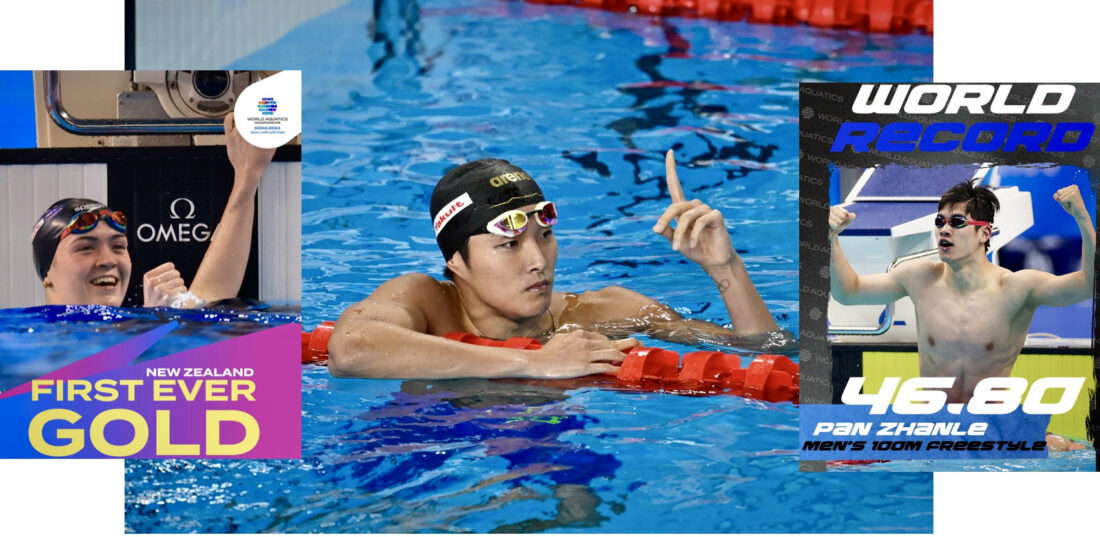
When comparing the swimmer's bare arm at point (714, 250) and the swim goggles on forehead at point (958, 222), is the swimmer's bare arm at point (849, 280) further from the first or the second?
the swimmer's bare arm at point (714, 250)

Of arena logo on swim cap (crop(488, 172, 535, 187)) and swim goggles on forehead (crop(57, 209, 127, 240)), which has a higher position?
arena logo on swim cap (crop(488, 172, 535, 187))

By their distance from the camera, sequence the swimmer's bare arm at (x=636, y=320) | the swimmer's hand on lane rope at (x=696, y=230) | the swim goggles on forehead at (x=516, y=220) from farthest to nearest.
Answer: the swimmer's bare arm at (x=636, y=320), the swim goggles on forehead at (x=516, y=220), the swimmer's hand on lane rope at (x=696, y=230)

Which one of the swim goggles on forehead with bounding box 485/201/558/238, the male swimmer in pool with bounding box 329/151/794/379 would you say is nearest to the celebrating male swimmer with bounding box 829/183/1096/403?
the male swimmer in pool with bounding box 329/151/794/379

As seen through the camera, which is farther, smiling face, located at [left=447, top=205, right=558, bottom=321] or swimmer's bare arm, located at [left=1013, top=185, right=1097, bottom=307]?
smiling face, located at [left=447, top=205, right=558, bottom=321]

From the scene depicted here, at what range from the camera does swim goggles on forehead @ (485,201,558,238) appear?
546 centimetres

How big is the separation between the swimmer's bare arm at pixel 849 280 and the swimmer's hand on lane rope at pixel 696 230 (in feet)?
1.80

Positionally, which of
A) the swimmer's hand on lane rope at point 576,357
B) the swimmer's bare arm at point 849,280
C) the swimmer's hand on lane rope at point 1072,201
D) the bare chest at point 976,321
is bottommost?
the swimmer's hand on lane rope at point 576,357

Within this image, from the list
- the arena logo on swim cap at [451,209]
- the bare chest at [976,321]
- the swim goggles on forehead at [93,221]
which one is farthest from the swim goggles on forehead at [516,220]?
the bare chest at [976,321]

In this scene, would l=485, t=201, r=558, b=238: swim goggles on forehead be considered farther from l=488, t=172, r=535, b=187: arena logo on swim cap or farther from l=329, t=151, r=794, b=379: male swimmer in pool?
l=488, t=172, r=535, b=187: arena logo on swim cap

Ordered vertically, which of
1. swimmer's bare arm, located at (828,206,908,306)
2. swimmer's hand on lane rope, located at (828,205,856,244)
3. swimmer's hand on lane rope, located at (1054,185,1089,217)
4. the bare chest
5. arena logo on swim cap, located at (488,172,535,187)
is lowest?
the bare chest

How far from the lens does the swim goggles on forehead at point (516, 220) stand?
5.46 metres

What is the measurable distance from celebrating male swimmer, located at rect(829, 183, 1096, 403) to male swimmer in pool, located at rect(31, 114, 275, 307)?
92.4 inches

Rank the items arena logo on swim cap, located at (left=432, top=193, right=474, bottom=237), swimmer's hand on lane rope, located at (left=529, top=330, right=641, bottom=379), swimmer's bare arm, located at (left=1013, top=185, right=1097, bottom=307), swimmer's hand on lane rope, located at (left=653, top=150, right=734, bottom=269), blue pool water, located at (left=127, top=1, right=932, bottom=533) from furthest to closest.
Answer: blue pool water, located at (left=127, top=1, right=932, bottom=533)
arena logo on swim cap, located at (left=432, top=193, right=474, bottom=237)
swimmer's hand on lane rope, located at (left=529, top=330, right=641, bottom=379)
swimmer's hand on lane rope, located at (left=653, top=150, right=734, bottom=269)
swimmer's bare arm, located at (left=1013, top=185, right=1097, bottom=307)

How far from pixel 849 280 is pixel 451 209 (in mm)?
1936
